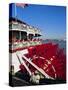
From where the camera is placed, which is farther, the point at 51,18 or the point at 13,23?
the point at 51,18

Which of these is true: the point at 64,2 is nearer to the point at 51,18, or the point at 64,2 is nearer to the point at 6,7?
the point at 51,18

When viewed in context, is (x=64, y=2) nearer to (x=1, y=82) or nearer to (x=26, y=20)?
(x=26, y=20)

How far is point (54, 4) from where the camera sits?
62.6 inches

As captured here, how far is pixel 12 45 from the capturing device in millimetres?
1457

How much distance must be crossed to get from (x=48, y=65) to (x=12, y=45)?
215 millimetres

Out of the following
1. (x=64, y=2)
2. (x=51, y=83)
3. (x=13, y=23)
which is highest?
(x=64, y=2)

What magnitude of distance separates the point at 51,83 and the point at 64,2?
15.8 inches

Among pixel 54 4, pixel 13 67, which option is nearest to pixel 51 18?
pixel 54 4

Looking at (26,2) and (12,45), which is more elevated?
(26,2)

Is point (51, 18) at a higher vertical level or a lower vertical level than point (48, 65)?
→ higher

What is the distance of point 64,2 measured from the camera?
5.31ft

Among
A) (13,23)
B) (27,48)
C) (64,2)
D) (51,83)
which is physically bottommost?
(51,83)

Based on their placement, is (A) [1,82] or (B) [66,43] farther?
(B) [66,43]

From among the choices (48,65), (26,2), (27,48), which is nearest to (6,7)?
(26,2)
